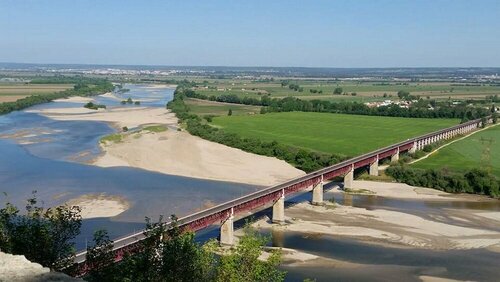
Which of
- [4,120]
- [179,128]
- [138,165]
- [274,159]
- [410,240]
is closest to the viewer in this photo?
[410,240]

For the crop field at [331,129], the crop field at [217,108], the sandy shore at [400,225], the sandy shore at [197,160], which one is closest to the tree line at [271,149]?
the sandy shore at [197,160]

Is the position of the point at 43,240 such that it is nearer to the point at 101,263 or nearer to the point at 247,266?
the point at 101,263

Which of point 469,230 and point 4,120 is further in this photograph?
point 4,120

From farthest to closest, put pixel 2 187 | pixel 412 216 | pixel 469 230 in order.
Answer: pixel 2 187 → pixel 412 216 → pixel 469 230

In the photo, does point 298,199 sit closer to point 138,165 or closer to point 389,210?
point 389,210

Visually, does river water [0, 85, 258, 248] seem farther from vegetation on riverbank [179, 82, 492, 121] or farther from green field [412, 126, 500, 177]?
vegetation on riverbank [179, 82, 492, 121]

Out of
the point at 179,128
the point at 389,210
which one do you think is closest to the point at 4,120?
the point at 179,128
